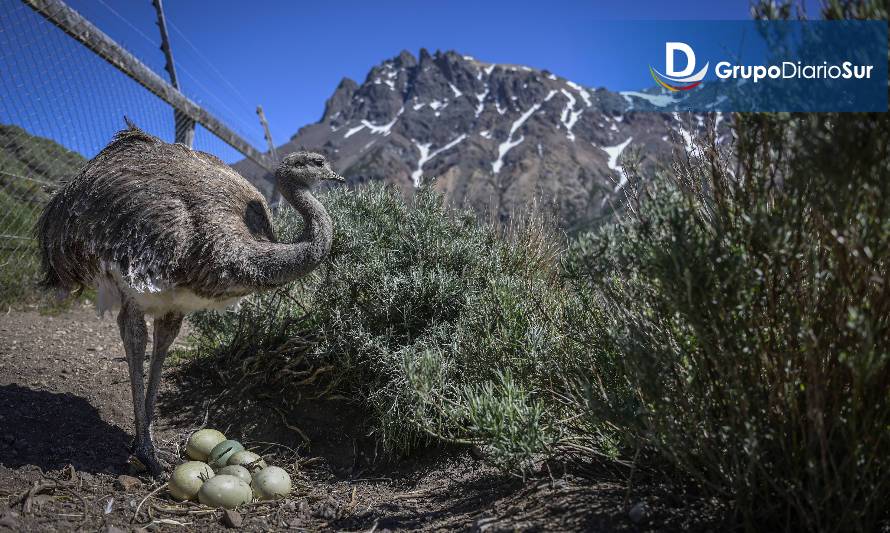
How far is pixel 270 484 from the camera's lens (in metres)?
3.85

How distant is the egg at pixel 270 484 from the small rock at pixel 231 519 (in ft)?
0.99

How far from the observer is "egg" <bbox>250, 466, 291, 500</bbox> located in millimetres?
3848

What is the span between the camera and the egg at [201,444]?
4242 mm

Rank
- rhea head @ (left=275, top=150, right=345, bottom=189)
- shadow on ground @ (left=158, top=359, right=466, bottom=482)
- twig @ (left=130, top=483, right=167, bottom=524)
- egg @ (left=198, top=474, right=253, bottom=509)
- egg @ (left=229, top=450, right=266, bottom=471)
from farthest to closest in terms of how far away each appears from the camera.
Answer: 1. rhea head @ (left=275, top=150, right=345, bottom=189)
2. shadow on ground @ (left=158, top=359, right=466, bottom=482)
3. egg @ (left=229, top=450, right=266, bottom=471)
4. egg @ (left=198, top=474, right=253, bottom=509)
5. twig @ (left=130, top=483, right=167, bottom=524)

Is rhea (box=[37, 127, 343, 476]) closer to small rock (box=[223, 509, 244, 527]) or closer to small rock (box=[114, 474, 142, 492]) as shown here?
small rock (box=[114, 474, 142, 492])

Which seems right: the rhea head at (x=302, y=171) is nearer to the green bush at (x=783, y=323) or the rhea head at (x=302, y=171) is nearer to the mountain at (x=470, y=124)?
the green bush at (x=783, y=323)

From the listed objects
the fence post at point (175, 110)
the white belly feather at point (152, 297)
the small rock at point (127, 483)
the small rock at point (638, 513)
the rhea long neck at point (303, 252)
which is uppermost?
the fence post at point (175, 110)

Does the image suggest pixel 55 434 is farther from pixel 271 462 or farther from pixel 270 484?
pixel 270 484

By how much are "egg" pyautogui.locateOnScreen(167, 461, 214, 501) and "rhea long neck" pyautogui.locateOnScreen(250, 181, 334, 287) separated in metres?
1.22

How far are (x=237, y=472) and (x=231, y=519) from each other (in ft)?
1.38

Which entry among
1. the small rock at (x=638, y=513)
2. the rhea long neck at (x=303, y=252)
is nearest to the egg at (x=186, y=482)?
the rhea long neck at (x=303, y=252)

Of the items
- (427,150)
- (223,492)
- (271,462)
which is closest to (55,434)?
(271,462)

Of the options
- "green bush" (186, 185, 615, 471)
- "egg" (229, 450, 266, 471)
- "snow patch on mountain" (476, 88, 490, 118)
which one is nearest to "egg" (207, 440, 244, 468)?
"egg" (229, 450, 266, 471)

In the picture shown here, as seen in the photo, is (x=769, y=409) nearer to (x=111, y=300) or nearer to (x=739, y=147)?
(x=739, y=147)
